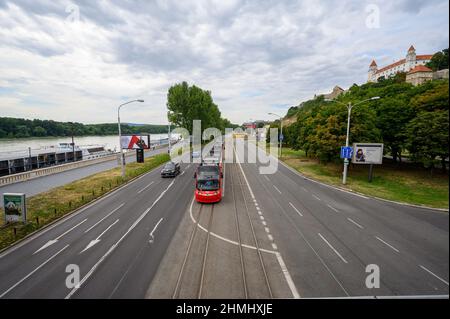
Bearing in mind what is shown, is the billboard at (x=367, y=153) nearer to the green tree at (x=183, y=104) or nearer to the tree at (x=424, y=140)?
the tree at (x=424, y=140)

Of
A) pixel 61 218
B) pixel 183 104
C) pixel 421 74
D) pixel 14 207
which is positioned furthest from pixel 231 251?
pixel 421 74

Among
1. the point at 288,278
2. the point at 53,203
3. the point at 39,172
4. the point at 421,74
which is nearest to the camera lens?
the point at 288,278

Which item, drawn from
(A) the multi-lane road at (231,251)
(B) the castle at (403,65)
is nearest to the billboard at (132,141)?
(A) the multi-lane road at (231,251)

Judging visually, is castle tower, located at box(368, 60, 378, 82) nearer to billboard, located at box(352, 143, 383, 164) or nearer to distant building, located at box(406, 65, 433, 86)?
distant building, located at box(406, 65, 433, 86)

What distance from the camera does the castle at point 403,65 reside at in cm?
10943

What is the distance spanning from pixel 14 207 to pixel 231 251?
50.3 feet

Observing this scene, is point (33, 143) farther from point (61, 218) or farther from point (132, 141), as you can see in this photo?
point (61, 218)

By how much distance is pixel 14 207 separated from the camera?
49.2 feet

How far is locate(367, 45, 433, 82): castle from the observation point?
109 m

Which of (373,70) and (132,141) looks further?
(373,70)

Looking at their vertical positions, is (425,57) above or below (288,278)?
above

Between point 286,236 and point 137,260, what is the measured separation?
8565mm

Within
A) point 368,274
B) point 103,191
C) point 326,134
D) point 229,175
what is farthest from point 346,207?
point 103,191

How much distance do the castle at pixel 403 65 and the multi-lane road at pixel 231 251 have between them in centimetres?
12393
